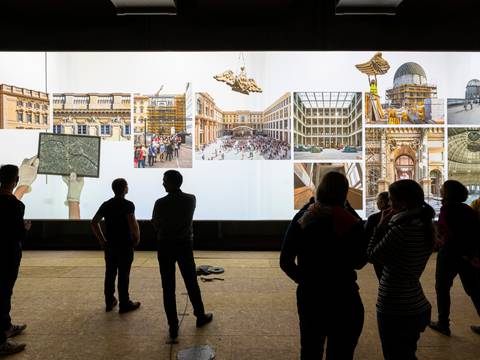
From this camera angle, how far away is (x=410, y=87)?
8180 millimetres

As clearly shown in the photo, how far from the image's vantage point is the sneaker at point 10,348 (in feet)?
11.8

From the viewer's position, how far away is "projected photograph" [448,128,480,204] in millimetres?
8211

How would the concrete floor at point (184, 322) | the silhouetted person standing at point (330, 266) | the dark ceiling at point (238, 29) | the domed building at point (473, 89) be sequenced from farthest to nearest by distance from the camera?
the domed building at point (473, 89) < the dark ceiling at point (238, 29) < the concrete floor at point (184, 322) < the silhouetted person standing at point (330, 266)

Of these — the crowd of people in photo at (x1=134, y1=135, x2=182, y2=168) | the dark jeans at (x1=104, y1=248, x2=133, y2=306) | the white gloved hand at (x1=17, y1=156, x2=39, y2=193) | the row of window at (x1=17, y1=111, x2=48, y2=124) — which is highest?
the row of window at (x1=17, y1=111, x2=48, y2=124)

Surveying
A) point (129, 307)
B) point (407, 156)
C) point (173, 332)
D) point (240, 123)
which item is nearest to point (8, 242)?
point (129, 307)

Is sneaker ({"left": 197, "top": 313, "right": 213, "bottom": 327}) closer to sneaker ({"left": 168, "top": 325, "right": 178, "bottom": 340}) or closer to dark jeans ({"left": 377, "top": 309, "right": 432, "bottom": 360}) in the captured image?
sneaker ({"left": 168, "top": 325, "right": 178, "bottom": 340})

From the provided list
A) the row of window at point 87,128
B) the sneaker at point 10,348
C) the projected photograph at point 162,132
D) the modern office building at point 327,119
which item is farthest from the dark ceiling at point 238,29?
the sneaker at point 10,348

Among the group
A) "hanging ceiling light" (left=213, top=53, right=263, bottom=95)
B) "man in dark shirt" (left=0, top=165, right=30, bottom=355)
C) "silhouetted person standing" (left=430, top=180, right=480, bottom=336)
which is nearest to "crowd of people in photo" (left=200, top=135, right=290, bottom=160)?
"hanging ceiling light" (left=213, top=53, right=263, bottom=95)

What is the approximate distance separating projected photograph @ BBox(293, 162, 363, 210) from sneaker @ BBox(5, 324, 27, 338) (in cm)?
565

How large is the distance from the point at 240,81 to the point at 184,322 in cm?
558

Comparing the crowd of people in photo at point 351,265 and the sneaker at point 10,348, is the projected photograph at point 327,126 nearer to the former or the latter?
the crowd of people in photo at point 351,265

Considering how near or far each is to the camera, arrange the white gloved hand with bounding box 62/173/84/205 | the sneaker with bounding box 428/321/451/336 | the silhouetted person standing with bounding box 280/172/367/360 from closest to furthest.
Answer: the silhouetted person standing with bounding box 280/172/367/360
the sneaker with bounding box 428/321/451/336
the white gloved hand with bounding box 62/173/84/205

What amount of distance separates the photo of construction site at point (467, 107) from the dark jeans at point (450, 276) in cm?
527

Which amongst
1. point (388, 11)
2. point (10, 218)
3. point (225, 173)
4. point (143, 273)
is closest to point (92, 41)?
point (225, 173)
